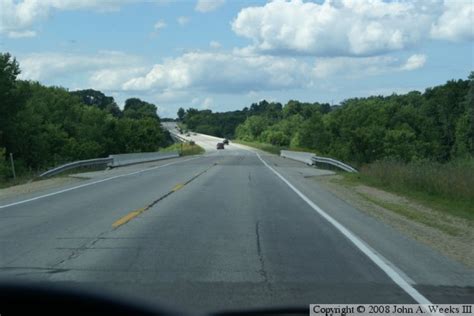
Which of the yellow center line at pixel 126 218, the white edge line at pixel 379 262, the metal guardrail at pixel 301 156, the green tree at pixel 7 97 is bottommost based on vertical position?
the metal guardrail at pixel 301 156

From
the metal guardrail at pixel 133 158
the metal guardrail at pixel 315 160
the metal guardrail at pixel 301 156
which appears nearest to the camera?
the metal guardrail at pixel 315 160

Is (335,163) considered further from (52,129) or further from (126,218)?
(52,129)

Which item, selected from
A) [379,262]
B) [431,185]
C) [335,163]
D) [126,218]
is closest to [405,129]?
[335,163]

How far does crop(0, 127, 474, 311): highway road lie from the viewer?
7559 millimetres

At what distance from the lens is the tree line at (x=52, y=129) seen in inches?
2312

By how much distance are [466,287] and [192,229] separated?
5.91 meters

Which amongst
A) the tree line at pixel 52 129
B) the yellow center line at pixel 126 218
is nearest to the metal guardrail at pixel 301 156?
the tree line at pixel 52 129

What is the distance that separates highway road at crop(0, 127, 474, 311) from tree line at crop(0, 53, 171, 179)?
21.4 metres

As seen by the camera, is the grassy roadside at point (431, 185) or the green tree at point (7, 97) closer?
the grassy roadside at point (431, 185)

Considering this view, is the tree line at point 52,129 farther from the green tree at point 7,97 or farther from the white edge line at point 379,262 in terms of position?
the white edge line at point 379,262

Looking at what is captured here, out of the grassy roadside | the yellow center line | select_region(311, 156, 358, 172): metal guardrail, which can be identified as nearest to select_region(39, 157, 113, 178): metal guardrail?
select_region(311, 156, 358, 172): metal guardrail

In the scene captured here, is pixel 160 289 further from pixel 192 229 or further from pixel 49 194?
pixel 49 194

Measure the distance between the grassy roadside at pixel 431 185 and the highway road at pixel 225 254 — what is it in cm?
358

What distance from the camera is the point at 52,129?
8088 cm
